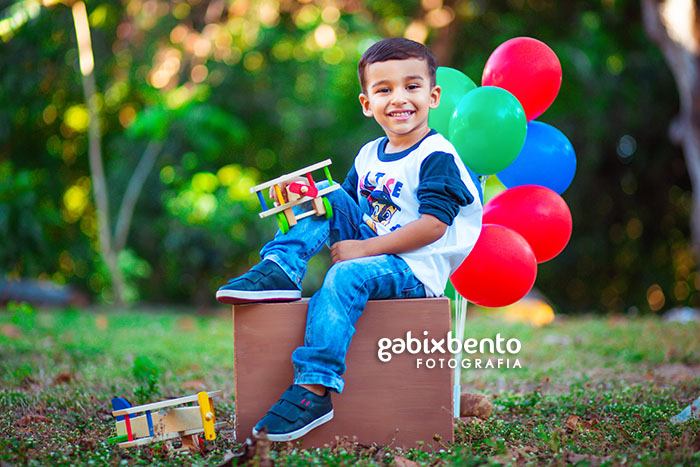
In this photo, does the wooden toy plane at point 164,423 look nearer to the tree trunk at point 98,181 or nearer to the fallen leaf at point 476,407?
the fallen leaf at point 476,407

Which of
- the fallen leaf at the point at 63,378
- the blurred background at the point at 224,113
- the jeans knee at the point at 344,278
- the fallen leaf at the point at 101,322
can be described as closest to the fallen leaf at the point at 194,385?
the fallen leaf at the point at 63,378

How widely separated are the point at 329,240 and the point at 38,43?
5.95 metres

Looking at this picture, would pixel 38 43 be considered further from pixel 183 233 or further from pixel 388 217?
pixel 388 217

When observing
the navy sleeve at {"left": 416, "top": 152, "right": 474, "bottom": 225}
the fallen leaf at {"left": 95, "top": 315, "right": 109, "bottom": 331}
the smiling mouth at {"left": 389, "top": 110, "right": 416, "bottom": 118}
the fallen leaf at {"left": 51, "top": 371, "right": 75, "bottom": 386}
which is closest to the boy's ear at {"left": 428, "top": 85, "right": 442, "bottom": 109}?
the smiling mouth at {"left": 389, "top": 110, "right": 416, "bottom": 118}

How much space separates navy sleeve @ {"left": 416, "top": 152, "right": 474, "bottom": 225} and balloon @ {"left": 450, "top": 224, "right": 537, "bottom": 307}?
0.87 ft

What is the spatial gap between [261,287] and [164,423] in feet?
1.95

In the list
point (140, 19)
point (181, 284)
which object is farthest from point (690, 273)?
point (140, 19)

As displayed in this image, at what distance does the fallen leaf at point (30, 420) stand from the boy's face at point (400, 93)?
5.70ft

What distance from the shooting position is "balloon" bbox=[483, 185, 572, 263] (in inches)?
100

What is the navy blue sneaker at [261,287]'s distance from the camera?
6.61ft

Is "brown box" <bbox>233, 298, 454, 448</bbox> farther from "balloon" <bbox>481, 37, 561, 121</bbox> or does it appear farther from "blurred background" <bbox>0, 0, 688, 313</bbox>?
"blurred background" <bbox>0, 0, 688, 313</bbox>

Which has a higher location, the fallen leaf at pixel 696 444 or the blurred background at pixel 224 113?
the blurred background at pixel 224 113

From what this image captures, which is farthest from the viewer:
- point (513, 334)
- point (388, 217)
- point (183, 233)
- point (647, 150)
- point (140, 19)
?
point (647, 150)

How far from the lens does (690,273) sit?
34.7 ft
